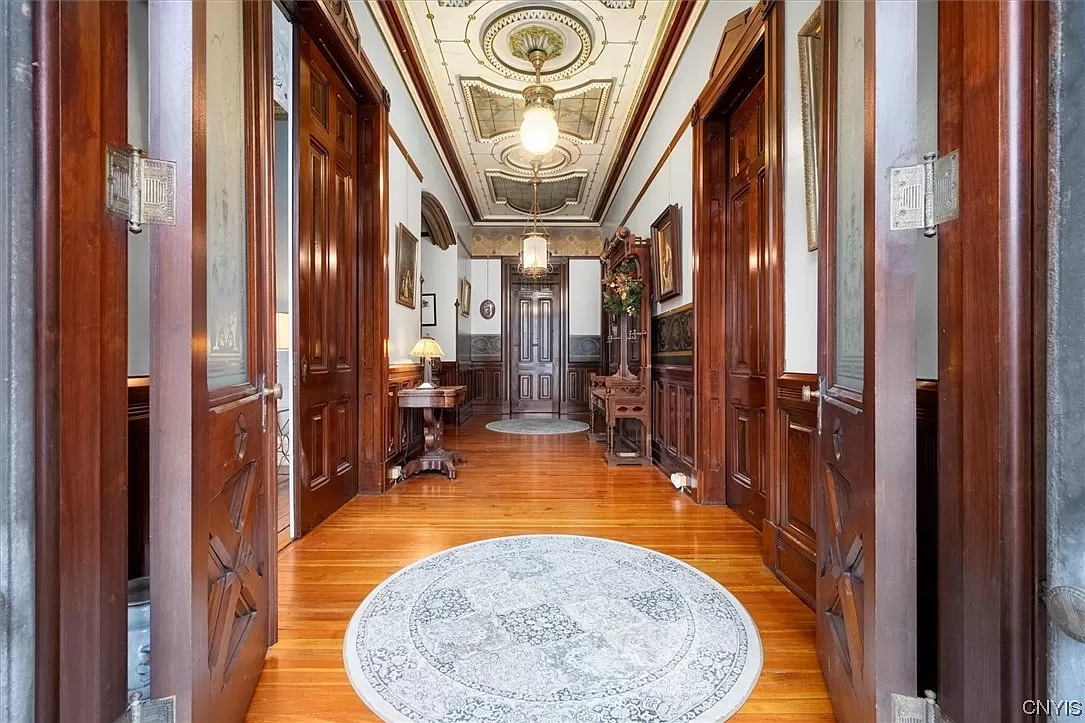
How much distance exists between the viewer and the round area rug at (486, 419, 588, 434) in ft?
22.0

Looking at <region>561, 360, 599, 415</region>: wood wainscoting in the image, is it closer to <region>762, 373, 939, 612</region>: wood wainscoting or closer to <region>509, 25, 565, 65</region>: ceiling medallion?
<region>509, 25, 565, 65</region>: ceiling medallion

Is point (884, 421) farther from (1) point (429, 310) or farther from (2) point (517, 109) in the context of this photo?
(1) point (429, 310)

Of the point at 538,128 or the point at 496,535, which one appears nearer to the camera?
the point at 496,535

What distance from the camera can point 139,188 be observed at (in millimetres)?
917

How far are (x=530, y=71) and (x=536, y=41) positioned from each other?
411 mm

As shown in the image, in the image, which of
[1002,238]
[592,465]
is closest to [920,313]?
[1002,238]

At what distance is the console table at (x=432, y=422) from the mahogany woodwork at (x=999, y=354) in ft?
11.5

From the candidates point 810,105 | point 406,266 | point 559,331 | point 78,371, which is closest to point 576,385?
point 559,331

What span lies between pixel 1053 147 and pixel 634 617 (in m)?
1.79

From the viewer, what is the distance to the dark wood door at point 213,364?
96 centimetres

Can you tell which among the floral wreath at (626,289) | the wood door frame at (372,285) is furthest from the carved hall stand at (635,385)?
the wood door frame at (372,285)

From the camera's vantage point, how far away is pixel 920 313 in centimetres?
116

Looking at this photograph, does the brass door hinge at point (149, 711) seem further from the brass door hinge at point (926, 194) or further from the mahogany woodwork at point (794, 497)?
the mahogany woodwork at point (794, 497)

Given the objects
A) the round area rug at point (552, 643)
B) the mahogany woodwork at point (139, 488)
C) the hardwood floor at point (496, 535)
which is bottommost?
the hardwood floor at point (496, 535)
